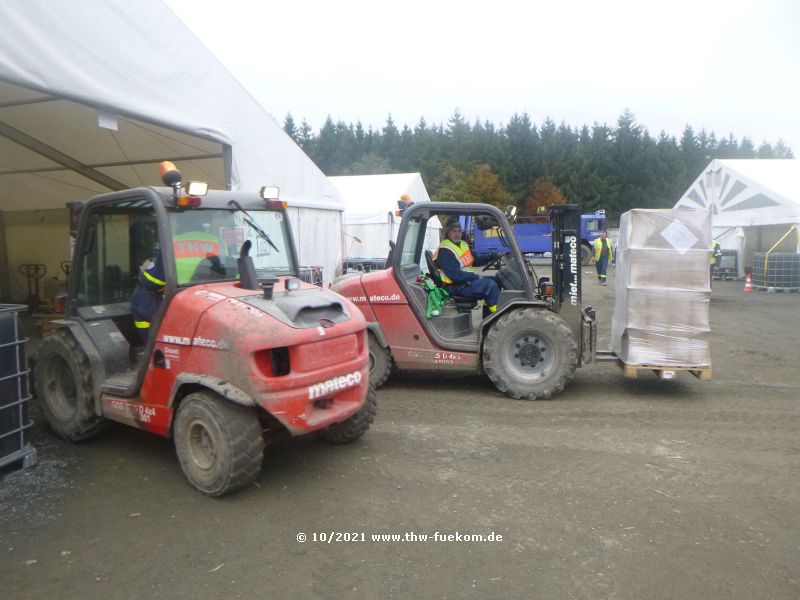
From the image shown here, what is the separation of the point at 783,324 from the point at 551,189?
40.2 metres

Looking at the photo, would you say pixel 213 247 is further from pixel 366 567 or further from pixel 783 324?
pixel 783 324

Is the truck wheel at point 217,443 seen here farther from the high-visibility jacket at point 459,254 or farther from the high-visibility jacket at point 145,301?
the high-visibility jacket at point 459,254

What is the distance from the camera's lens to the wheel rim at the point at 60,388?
15.8 feet

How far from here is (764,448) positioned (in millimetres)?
4738

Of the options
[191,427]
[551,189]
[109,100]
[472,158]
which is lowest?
[191,427]

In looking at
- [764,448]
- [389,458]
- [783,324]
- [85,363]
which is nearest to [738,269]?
[783,324]

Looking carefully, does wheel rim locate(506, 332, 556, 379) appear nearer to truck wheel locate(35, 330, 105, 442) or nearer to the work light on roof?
the work light on roof

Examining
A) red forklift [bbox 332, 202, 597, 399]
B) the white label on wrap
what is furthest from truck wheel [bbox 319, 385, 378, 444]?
the white label on wrap

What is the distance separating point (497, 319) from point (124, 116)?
436cm

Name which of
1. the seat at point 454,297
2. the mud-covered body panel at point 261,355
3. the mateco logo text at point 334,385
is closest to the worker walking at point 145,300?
the mud-covered body panel at point 261,355

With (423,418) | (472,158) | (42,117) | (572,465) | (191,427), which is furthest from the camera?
(472,158)

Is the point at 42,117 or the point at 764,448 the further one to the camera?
the point at 42,117

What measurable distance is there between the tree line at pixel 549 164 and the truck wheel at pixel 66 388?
41611 millimetres

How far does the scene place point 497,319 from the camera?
6.21 meters
